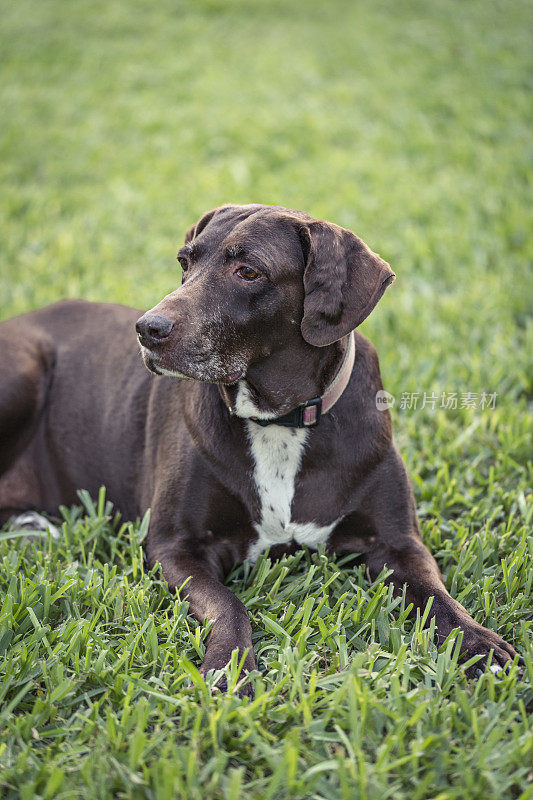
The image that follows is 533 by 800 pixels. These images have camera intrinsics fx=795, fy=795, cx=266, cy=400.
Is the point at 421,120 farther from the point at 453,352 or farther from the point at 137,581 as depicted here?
the point at 137,581

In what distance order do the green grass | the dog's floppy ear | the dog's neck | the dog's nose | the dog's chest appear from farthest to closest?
1. the dog's chest
2. the dog's neck
3. the dog's floppy ear
4. the dog's nose
5. the green grass

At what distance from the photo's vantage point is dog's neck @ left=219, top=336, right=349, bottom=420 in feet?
8.92

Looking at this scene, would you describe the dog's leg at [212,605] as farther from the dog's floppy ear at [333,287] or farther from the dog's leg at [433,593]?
the dog's floppy ear at [333,287]

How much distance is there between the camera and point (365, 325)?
507cm

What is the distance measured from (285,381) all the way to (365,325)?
2446 mm

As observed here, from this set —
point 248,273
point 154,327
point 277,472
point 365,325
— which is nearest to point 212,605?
point 277,472

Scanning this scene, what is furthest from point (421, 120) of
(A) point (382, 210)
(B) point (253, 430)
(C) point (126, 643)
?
(C) point (126, 643)

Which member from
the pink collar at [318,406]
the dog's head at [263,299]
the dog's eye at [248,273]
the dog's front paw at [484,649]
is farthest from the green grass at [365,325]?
the dog's eye at [248,273]

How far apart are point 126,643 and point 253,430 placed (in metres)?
0.86

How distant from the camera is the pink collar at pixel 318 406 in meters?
2.80

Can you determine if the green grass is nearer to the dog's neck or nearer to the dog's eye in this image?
the dog's neck

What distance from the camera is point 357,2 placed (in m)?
12.1

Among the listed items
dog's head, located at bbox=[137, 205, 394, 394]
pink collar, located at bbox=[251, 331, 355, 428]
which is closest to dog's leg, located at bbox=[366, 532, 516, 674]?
pink collar, located at bbox=[251, 331, 355, 428]

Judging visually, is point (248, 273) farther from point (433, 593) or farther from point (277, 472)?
point (433, 593)
